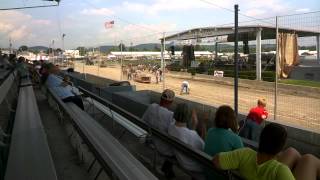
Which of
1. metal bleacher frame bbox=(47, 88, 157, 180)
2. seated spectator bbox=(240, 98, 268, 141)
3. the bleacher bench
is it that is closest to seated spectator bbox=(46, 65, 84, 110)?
the bleacher bench

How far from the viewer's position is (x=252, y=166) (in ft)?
10.8

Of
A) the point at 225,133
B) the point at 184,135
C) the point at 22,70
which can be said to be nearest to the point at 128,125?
the point at 184,135

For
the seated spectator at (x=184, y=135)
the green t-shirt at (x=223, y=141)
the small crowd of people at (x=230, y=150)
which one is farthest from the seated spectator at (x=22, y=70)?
the green t-shirt at (x=223, y=141)

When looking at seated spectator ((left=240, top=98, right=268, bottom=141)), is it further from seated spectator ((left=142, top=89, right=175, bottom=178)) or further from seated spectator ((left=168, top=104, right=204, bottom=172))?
seated spectator ((left=168, top=104, right=204, bottom=172))

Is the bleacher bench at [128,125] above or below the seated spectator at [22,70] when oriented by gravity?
below

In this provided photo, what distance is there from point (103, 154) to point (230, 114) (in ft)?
3.89

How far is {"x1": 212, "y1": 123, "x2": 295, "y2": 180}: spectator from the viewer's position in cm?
298

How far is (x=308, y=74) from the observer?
9781 mm

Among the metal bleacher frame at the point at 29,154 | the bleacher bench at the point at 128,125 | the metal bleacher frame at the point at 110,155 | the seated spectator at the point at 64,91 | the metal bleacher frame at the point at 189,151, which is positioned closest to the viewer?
the metal bleacher frame at the point at 29,154

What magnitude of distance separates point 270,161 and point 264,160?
0.07 m

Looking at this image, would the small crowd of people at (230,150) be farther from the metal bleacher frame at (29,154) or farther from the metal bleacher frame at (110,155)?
the metal bleacher frame at (29,154)

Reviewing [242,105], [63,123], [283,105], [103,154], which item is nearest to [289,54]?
[283,105]

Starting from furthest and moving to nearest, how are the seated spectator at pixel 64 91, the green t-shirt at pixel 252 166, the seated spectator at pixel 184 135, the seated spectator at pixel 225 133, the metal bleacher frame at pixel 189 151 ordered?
the seated spectator at pixel 64 91 → the seated spectator at pixel 184 135 → the seated spectator at pixel 225 133 → the metal bleacher frame at pixel 189 151 → the green t-shirt at pixel 252 166

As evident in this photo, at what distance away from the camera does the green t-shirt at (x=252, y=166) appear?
2955 mm
